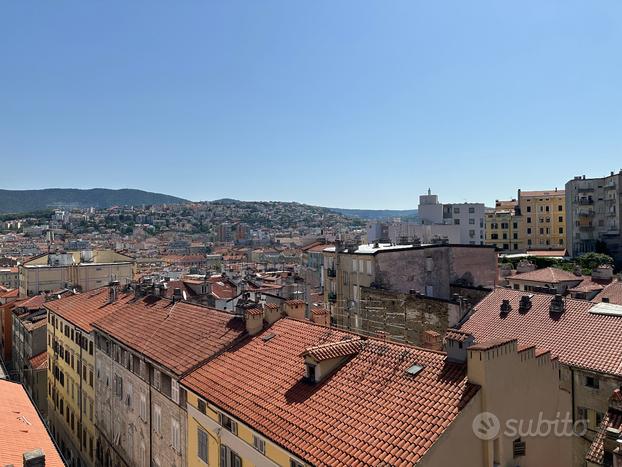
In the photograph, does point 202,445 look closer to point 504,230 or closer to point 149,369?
point 149,369

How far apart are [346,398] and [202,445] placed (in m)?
7.29

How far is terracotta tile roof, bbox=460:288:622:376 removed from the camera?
87.4 feet

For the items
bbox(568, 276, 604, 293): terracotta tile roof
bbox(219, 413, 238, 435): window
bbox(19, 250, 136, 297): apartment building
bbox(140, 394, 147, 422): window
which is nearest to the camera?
bbox(219, 413, 238, 435): window

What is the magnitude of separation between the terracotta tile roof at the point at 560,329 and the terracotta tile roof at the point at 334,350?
1485 centimetres

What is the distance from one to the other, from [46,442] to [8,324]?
50.9m

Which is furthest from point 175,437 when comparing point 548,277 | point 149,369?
point 548,277

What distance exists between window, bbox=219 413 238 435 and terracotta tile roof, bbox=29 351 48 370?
38.0 meters

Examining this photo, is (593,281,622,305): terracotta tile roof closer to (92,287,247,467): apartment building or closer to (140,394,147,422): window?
(92,287,247,467): apartment building

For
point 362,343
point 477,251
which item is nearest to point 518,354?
point 362,343

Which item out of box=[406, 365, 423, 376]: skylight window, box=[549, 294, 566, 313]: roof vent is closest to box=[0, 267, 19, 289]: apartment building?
box=[549, 294, 566, 313]: roof vent

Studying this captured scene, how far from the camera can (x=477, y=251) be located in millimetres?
42031

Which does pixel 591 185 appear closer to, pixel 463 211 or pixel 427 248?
pixel 463 211

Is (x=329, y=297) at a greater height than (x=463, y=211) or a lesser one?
lesser

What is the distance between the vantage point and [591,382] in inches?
1030
